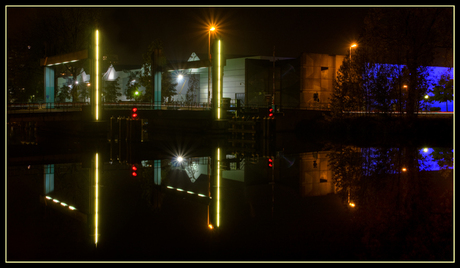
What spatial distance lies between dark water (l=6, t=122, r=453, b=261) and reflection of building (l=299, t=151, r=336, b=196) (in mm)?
31

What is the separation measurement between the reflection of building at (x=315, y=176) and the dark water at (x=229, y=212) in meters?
0.03

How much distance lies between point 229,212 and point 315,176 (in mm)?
5168

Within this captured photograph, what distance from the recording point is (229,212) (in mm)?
7938

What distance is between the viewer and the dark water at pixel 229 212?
5.84 m

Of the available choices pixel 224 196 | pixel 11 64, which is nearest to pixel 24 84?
pixel 11 64

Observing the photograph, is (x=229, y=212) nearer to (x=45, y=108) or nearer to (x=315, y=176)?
(x=315, y=176)

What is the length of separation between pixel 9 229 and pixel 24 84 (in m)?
47.6

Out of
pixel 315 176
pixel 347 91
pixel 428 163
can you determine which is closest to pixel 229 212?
pixel 315 176

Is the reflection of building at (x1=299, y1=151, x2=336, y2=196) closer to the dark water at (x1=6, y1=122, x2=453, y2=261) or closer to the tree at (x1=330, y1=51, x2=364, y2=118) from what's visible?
the dark water at (x1=6, y1=122, x2=453, y2=261)

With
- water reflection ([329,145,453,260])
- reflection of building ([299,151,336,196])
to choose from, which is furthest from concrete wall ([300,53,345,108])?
water reflection ([329,145,453,260])

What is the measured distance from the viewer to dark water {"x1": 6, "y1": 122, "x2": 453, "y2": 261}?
19.2 ft

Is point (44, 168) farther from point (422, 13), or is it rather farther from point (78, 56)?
point (422, 13)

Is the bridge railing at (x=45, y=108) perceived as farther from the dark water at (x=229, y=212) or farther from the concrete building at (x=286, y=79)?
the dark water at (x=229, y=212)

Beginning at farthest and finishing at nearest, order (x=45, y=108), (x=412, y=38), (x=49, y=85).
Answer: (x=45, y=108) < (x=49, y=85) < (x=412, y=38)
